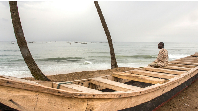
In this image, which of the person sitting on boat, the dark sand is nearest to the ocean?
the person sitting on boat

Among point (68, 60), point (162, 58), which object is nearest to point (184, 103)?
point (162, 58)

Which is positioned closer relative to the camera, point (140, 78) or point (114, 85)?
point (114, 85)

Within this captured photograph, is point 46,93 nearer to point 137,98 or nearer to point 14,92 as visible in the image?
point 14,92

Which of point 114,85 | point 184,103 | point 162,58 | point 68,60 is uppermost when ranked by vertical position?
point 162,58

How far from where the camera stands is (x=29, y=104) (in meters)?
2.41

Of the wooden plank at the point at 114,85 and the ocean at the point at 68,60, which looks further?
the ocean at the point at 68,60

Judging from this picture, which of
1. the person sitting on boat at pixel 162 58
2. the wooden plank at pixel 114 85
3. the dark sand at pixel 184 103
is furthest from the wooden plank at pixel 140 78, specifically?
the person sitting on boat at pixel 162 58

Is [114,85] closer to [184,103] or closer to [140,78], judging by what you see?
[140,78]

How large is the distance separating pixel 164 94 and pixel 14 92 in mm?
3521

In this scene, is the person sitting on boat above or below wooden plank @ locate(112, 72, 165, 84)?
above

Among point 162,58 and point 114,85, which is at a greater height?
point 162,58

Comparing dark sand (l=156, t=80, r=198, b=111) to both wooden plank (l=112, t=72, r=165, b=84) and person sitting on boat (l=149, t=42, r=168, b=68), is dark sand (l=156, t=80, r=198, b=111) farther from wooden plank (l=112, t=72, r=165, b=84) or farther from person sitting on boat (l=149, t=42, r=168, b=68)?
person sitting on boat (l=149, t=42, r=168, b=68)

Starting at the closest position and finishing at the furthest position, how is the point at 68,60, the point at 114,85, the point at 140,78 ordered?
1. the point at 114,85
2. the point at 140,78
3. the point at 68,60

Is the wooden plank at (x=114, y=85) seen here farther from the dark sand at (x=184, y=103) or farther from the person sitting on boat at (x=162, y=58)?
the person sitting on boat at (x=162, y=58)
